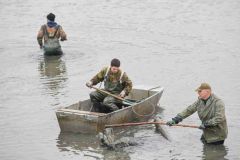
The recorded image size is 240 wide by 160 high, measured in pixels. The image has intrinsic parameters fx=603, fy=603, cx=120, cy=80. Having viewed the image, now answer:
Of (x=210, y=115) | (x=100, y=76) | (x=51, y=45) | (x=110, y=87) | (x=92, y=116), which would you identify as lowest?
(x=92, y=116)

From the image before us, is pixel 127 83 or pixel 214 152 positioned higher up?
pixel 127 83

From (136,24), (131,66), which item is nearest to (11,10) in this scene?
(136,24)

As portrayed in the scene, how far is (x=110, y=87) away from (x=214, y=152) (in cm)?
326

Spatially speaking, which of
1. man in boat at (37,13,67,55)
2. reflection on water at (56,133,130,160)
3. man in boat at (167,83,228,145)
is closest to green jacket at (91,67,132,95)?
reflection on water at (56,133,130,160)

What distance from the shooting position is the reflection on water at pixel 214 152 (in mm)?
13266

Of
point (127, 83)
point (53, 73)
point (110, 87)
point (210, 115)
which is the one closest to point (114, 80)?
point (110, 87)

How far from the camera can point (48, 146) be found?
46.0 ft

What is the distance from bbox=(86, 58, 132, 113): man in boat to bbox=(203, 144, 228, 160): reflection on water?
257 cm

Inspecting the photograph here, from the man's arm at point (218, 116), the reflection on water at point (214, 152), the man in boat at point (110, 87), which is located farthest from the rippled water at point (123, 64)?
the man in boat at point (110, 87)

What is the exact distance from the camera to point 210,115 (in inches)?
522

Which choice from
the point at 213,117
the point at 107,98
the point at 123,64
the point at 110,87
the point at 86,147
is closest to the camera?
the point at 213,117

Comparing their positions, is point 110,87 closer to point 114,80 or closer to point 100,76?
point 114,80

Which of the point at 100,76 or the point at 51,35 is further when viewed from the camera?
the point at 51,35

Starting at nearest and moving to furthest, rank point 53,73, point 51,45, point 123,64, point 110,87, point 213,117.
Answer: point 213,117 → point 110,87 → point 53,73 → point 123,64 → point 51,45
